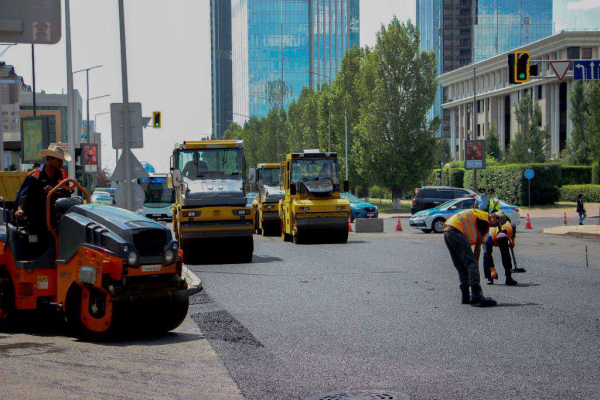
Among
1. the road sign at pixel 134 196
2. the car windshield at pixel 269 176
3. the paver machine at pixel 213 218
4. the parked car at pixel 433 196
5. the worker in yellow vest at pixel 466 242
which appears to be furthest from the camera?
the parked car at pixel 433 196

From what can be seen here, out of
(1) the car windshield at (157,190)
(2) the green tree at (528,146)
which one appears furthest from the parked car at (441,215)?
(2) the green tree at (528,146)

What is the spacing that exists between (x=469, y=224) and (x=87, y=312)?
6126 millimetres

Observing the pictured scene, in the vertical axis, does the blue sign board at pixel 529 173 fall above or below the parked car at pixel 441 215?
above

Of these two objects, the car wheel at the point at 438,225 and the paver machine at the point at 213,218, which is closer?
the paver machine at the point at 213,218

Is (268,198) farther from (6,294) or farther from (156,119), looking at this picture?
(6,294)

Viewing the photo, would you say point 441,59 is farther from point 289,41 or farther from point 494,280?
point 494,280

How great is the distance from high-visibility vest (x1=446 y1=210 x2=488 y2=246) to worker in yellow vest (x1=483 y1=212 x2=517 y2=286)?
267 centimetres

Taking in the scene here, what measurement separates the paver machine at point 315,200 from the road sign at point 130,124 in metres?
8.29

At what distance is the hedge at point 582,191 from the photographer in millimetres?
62344

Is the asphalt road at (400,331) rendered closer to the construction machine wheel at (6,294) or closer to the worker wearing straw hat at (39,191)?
the construction machine wheel at (6,294)

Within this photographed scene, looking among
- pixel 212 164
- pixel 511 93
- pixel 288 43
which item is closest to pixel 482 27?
pixel 288 43

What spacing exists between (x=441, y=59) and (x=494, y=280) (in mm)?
152182

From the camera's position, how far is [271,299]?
1368 cm

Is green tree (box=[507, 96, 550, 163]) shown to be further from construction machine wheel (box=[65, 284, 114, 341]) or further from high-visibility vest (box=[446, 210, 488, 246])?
construction machine wheel (box=[65, 284, 114, 341])
